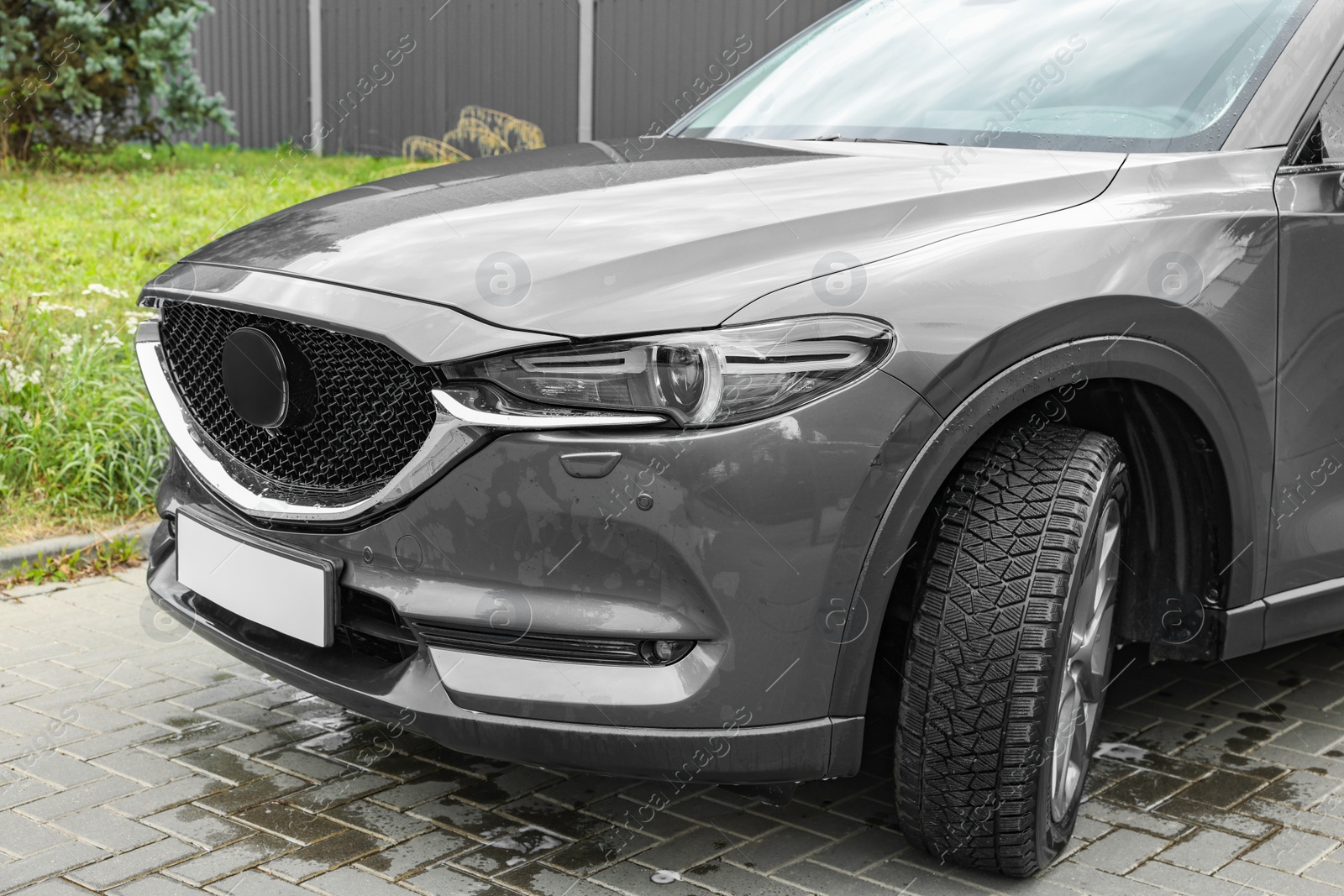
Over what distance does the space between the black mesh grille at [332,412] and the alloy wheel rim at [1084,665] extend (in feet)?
4.14

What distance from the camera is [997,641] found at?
7.68 feet

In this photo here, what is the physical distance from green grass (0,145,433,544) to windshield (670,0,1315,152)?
2.52 metres

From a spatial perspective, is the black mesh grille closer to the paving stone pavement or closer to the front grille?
the front grille

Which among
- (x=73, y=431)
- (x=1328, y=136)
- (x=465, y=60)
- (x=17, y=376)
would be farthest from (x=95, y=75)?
(x=1328, y=136)

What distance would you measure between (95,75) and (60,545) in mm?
9037

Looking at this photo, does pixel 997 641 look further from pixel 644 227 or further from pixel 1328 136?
pixel 1328 136

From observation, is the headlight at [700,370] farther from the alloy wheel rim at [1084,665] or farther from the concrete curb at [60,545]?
the concrete curb at [60,545]

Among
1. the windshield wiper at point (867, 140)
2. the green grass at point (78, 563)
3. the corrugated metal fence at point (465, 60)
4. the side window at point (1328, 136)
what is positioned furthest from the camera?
the corrugated metal fence at point (465, 60)

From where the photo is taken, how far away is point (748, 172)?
2.77 metres

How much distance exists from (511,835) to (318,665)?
1.78 feet

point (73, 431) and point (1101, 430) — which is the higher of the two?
point (1101, 430)

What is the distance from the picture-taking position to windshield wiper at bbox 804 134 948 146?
3064mm

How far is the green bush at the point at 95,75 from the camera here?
11.5 m

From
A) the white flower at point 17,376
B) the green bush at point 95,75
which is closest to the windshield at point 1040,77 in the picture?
the white flower at point 17,376
